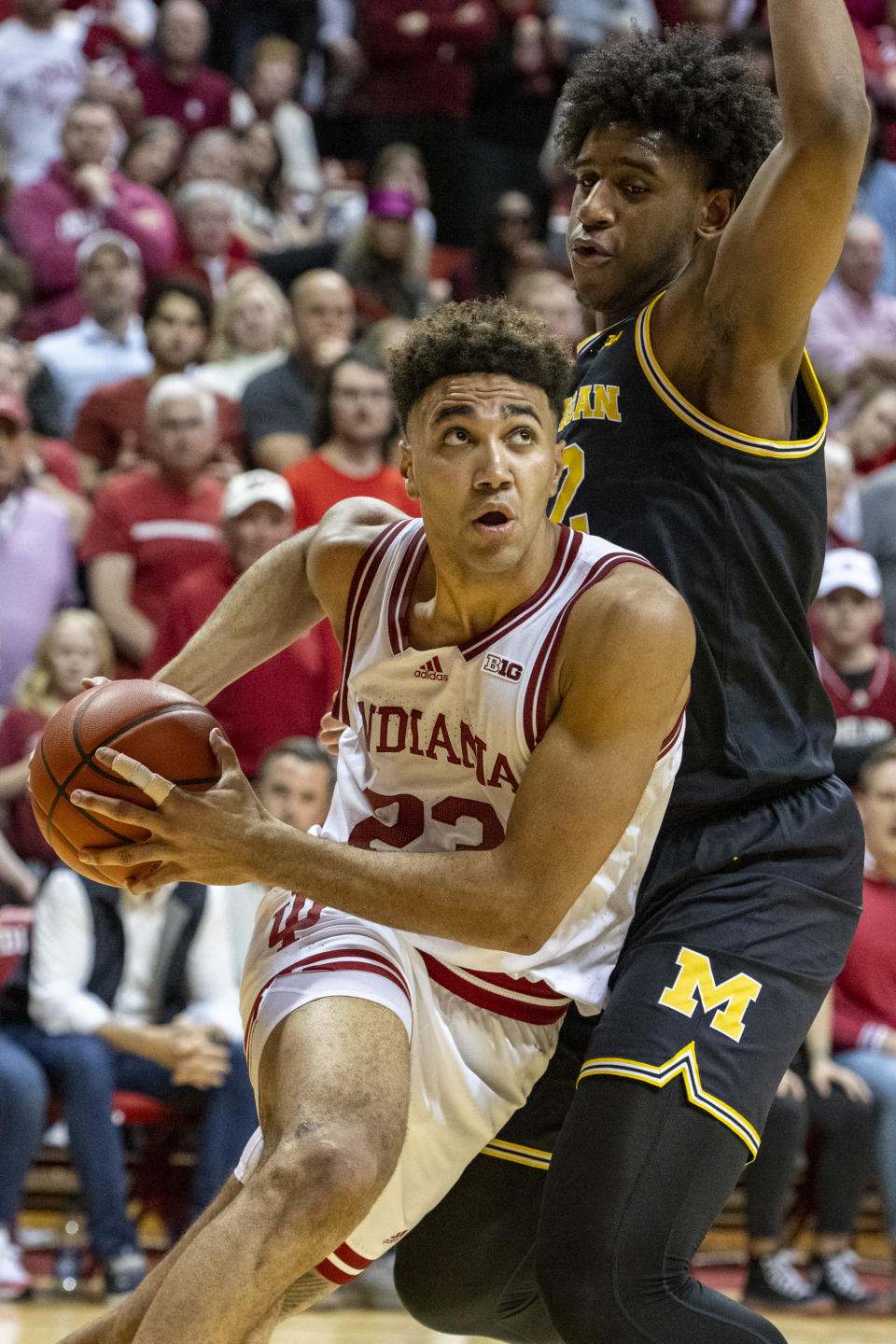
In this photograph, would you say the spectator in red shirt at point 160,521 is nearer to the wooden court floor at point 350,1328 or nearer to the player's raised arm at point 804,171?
the wooden court floor at point 350,1328

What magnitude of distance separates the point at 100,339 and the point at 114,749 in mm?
5538

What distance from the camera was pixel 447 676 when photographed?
9.84 feet

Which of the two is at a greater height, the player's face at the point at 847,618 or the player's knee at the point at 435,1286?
the player's face at the point at 847,618

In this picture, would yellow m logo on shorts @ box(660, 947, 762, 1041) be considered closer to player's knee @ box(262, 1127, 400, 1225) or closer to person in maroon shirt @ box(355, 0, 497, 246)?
player's knee @ box(262, 1127, 400, 1225)

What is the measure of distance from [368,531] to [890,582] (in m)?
4.67

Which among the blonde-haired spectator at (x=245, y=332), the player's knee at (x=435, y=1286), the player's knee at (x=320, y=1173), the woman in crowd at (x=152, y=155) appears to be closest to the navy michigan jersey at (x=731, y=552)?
the player's knee at (x=320, y=1173)

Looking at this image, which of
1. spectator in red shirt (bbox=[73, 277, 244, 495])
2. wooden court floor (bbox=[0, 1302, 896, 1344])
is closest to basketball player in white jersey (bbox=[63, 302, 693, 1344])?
wooden court floor (bbox=[0, 1302, 896, 1344])

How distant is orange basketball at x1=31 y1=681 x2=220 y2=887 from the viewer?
2.85 metres

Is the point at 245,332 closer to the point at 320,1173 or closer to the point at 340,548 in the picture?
the point at 340,548

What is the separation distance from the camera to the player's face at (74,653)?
236 inches

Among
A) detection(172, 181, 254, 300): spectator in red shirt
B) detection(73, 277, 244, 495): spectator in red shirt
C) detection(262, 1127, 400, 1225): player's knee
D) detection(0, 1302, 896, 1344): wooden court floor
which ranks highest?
detection(172, 181, 254, 300): spectator in red shirt

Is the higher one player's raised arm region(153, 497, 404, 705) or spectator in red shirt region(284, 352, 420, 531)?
spectator in red shirt region(284, 352, 420, 531)

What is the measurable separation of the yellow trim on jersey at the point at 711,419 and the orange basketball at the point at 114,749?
0.98 meters

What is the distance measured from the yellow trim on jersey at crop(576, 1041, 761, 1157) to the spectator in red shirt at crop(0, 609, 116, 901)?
3434 mm
